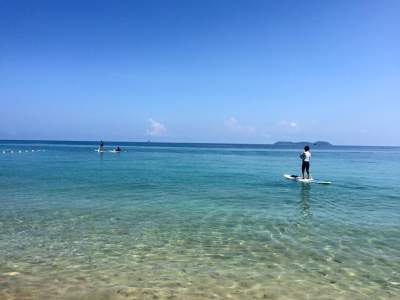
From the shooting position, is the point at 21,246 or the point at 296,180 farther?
the point at 296,180

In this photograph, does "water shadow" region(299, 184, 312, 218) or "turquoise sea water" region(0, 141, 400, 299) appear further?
"water shadow" region(299, 184, 312, 218)

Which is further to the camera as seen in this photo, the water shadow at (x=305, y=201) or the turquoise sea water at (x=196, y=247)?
the water shadow at (x=305, y=201)

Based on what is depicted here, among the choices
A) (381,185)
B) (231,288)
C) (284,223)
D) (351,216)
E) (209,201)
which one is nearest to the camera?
(231,288)

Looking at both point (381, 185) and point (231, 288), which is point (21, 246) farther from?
point (381, 185)

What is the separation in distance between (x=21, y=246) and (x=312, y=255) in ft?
25.3

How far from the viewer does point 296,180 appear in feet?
103

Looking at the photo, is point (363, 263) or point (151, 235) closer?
point (363, 263)

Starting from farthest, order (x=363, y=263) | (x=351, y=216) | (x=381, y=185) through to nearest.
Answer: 1. (x=381, y=185)
2. (x=351, y=216)
3. (x=363, y=263)

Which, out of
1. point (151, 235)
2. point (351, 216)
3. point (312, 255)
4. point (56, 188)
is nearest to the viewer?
point (312, 255)

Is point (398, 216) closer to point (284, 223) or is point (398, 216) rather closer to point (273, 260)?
point (284, 223)

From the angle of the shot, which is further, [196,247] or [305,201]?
[305,201]

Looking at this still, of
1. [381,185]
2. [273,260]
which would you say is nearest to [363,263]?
[273,260]

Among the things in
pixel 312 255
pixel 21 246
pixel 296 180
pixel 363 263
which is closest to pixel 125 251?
pixel 21 246

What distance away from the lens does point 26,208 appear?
1664 centimetres
